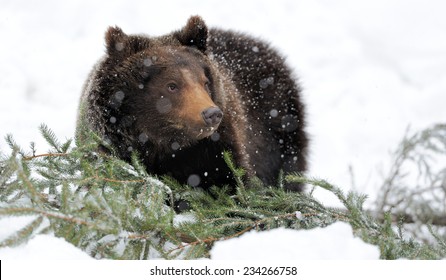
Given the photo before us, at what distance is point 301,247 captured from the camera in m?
2.51

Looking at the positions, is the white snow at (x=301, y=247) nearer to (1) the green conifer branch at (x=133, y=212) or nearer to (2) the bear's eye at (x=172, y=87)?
(1) the green conifer branch at (x=133, y=212)

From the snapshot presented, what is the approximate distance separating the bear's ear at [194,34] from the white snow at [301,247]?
6.60ft

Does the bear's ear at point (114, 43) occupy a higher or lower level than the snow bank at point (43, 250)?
higher

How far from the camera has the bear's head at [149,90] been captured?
148 inches

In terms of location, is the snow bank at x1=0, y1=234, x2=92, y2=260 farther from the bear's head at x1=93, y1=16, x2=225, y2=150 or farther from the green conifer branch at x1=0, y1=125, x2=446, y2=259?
the bear's head at x1=93, y1=16, x2=225, y2=150

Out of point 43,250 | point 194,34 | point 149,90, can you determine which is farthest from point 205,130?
point 43,250

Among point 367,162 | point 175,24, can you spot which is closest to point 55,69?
point 175,24

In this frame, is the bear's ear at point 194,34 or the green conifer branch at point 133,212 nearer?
the green conifer branch at point 133,212

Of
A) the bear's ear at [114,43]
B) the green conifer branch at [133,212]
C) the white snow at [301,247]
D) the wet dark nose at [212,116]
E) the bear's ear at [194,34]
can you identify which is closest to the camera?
the green conifer branch at [133,212]

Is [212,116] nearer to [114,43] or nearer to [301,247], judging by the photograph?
[114,43]

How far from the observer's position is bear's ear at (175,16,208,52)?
4.22m

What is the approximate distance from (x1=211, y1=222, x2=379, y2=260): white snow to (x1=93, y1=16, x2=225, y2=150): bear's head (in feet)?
3.93

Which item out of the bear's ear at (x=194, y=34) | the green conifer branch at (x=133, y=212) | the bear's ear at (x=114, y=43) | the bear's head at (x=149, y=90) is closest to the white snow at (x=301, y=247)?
the green conifer branch at (x=133, y=212)

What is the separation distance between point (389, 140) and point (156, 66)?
216 inches
